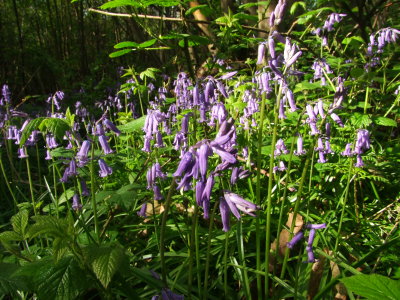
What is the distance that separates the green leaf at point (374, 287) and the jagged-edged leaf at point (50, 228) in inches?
36.9

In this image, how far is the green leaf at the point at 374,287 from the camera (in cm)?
95

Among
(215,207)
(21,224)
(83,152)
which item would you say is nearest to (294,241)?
(215,207)

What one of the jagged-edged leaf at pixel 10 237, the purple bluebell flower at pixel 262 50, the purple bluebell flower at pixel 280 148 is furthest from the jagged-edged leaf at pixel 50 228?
the purple bluebell flower at pixel 280 148

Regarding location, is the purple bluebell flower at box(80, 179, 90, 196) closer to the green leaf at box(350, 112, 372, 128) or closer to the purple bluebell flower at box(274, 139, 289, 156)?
the purple bluebell flower at box(274, 139, 289, 156)

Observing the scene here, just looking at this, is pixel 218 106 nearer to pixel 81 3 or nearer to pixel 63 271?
pixel 63 271

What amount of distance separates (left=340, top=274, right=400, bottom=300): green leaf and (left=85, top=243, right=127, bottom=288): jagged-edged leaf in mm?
732

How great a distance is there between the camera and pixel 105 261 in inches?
43.6

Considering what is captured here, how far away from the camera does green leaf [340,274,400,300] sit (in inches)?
37.4

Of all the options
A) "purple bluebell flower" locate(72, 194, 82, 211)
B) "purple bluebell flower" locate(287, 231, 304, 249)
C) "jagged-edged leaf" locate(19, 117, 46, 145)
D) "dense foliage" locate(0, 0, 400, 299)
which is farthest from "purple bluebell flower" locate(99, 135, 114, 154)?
"purple bluebell flower" locate(287, 231, 304, 249)

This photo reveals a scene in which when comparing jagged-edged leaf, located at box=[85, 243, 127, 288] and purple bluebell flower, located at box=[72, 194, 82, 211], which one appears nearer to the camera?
jagged-edged leaf, located at box=[85, 243, 127, 288]

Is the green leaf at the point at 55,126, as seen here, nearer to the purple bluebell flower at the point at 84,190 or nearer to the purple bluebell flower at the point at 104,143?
the purple bluebell flower at the point at 104,143

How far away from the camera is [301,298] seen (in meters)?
1.77

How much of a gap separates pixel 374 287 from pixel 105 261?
85 cm

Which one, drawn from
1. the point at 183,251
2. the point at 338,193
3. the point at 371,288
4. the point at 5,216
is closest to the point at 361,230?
the point at 338,193
